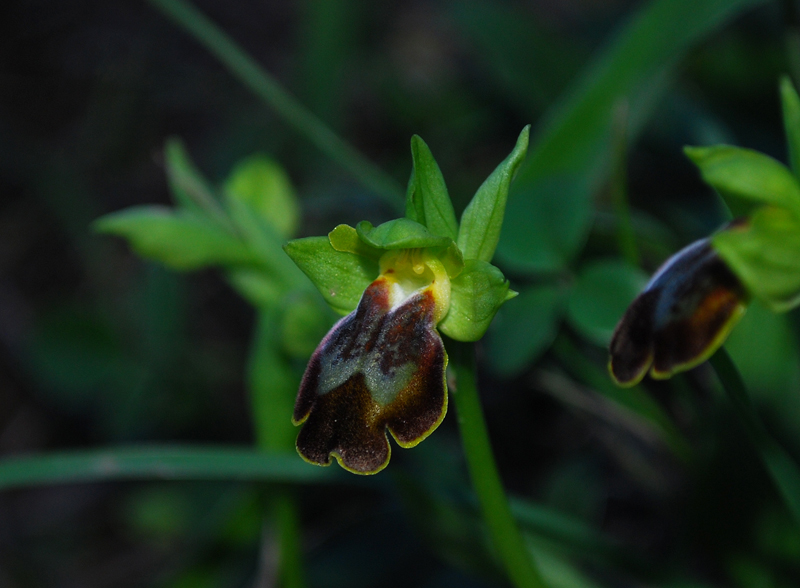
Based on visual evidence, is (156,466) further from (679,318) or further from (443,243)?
(679,318)

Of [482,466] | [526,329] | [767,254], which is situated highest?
[767,254]

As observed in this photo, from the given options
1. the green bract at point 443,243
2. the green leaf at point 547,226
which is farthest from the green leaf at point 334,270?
the green leaf at point 547,226

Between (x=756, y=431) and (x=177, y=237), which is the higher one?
(x=756, y=431)

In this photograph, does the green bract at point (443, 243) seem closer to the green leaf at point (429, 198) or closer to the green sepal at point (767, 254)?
the green leaf at point (429, 198)

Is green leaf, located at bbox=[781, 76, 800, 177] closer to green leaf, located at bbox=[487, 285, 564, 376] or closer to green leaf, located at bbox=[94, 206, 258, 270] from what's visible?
green leaf, located at bbox=[487, 285, 564, 376]

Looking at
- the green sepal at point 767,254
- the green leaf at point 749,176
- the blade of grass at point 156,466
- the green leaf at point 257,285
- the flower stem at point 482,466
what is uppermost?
the green leaf at point 749,176

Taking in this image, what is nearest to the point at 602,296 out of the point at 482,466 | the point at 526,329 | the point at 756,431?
the point at 526,329
